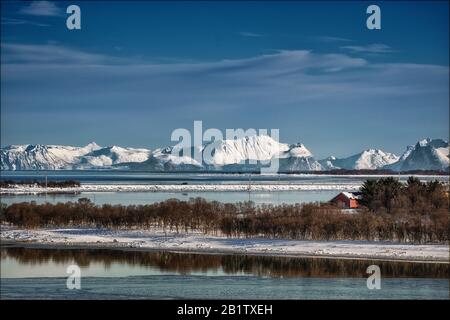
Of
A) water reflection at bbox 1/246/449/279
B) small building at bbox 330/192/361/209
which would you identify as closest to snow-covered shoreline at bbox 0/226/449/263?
water reflection at bbox 1/246/449/279

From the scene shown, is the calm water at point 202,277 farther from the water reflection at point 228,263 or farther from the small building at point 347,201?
the small building at point 347,201

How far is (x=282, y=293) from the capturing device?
23.2 m

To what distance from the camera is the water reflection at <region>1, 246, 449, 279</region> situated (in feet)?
90.6

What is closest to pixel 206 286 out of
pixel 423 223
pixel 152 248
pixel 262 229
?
pixel 152 248

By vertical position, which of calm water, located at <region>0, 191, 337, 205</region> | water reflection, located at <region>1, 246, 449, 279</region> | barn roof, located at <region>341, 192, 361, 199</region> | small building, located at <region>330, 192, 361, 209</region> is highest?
barn roof, located at <region>341, 192, 361, 199</region>

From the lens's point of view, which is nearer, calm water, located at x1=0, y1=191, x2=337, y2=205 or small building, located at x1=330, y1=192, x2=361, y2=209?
small building, located at x1=330, y1=192, x2=361, y2=209

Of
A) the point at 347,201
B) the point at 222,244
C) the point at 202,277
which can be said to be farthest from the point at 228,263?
the point at 347,201

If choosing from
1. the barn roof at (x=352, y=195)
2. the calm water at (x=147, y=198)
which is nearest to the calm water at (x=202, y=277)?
the barn roof at (x=352, y=195)

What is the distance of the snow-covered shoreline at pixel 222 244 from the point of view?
31781mm

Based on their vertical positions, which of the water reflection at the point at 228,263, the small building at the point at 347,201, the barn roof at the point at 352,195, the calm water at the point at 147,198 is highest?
the barn roof at the point at 352,195

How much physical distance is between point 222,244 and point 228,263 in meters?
5.77

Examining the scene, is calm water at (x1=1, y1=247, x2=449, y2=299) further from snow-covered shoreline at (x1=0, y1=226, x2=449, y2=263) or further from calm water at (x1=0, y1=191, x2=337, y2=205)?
calm water at (x1=0, y1=191, x2=337, y2=205)

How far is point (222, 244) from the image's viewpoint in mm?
35812

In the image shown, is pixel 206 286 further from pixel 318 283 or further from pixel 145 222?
pixel 145 222
